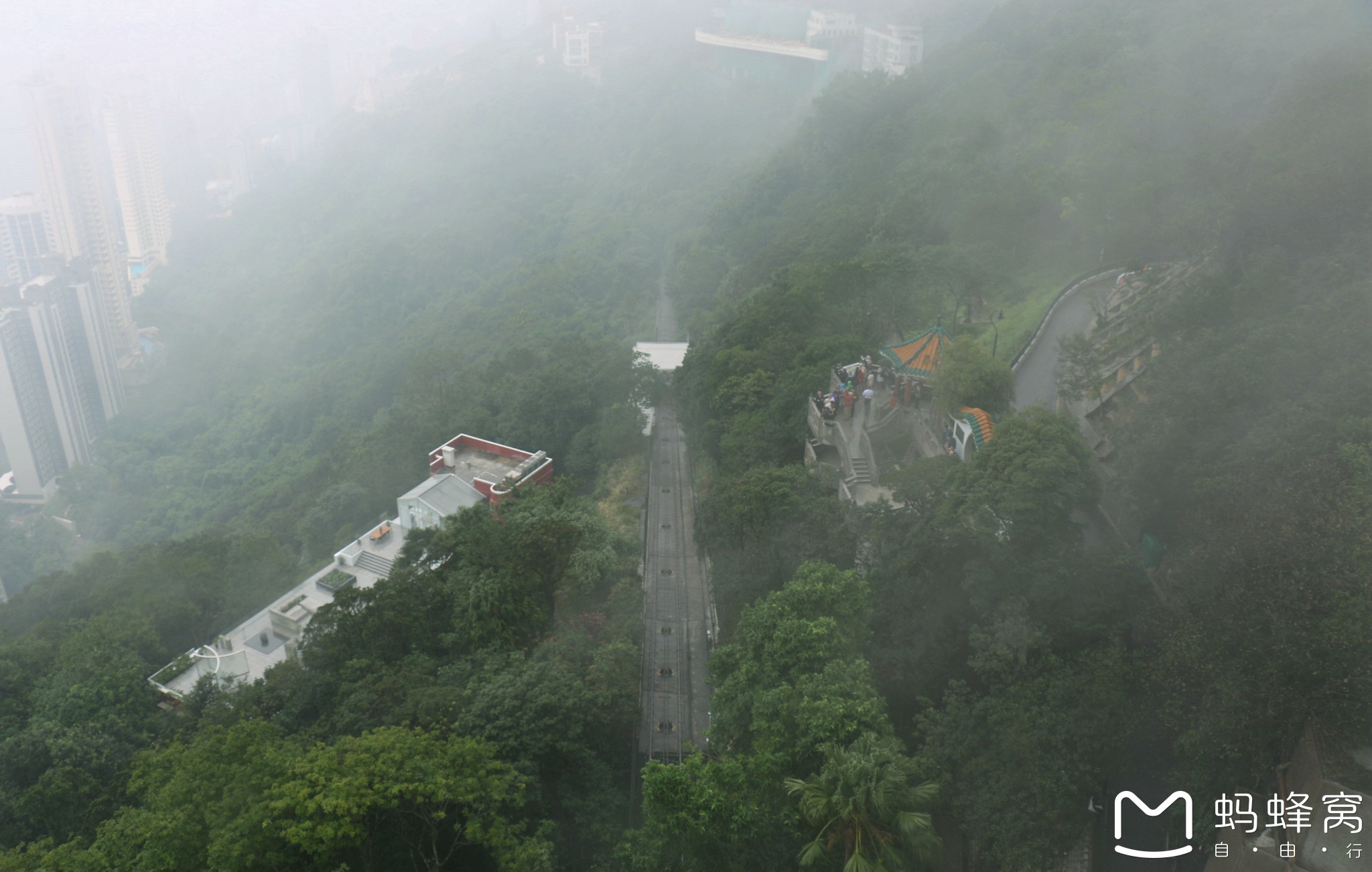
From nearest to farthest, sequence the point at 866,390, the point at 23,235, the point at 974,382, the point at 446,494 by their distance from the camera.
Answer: the point at 974,382, the point at 866,390, the point at 446,494, the point at 23,235

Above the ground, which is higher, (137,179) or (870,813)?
(137,179)

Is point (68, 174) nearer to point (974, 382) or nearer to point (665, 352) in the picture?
point (665, 352)

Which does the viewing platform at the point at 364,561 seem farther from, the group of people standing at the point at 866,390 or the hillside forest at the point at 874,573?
the group of people standing at the point at 866,390

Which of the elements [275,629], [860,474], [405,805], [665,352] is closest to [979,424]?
[860,474]

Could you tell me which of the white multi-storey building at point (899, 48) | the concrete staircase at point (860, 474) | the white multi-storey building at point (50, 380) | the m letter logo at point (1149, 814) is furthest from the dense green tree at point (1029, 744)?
the white multi-storey building at point (50, 380)

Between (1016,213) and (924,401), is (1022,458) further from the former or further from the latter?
(1016,213)

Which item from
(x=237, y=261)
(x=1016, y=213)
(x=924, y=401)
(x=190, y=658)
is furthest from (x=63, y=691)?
(x=237, y=261)
